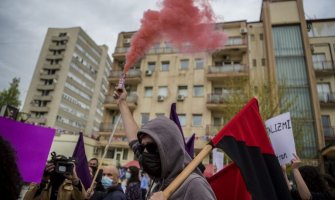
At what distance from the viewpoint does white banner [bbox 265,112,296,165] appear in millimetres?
2973

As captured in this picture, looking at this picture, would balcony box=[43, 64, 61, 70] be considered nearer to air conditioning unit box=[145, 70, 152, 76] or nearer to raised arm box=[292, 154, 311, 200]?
air conditioning unit box=[145, 70, 152, 76]

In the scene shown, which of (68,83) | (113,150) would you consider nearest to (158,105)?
(113,150)

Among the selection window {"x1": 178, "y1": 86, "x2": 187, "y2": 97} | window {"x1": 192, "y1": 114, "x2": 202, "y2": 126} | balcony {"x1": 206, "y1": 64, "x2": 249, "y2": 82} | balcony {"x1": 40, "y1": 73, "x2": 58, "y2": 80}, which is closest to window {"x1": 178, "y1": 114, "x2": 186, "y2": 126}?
window {"x1": 192, "y1": 114, "x2": 202, "y2": 126}

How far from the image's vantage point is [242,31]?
2508 cm

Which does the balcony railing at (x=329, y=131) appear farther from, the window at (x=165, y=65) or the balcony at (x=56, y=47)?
the balcony at (x=56, y=47)

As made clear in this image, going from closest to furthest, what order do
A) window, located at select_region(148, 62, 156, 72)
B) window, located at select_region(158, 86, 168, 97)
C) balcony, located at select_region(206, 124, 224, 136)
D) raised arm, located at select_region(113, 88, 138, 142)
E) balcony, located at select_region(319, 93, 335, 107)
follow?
raised arm, located at select_region(113, 88, 138, 142) < balcony, located at select_region(319, 93, 335, 107) < balcony, located at select_region(206, 124, 224, 136) < window, located at select_region(158, 86, 168, 97) < window, located at select_region(148, 62, 156, 72)

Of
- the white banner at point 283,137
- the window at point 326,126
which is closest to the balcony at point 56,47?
the window at point 326,126

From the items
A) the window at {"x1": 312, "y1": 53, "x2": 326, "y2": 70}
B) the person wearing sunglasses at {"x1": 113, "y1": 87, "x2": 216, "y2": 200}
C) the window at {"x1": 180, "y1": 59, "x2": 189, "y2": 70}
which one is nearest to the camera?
the person wearing sunglasses at {"x1": 113, "y1": 87, "x2": 216, "y2": 200}

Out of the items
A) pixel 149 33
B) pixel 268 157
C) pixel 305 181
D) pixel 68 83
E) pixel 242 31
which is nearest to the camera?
pixel 268 157

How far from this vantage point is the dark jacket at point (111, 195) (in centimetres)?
379

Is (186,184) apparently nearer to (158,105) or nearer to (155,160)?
(155,160)

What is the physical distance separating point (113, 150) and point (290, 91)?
18.8 m

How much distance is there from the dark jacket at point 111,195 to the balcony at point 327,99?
23.9m

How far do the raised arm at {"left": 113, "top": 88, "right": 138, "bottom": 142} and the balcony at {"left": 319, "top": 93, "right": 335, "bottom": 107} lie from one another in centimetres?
2452
